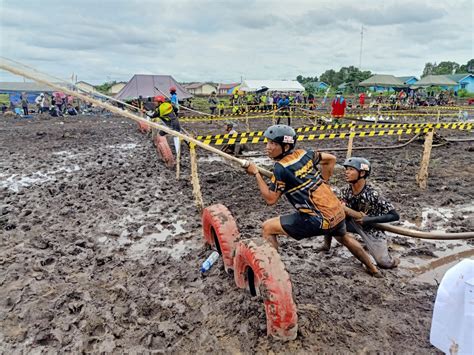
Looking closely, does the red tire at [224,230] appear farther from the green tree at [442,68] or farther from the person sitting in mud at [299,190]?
the green tree at [442,68]

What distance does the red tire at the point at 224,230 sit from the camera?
3969 millimetres

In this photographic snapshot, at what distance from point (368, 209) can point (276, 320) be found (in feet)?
6.37

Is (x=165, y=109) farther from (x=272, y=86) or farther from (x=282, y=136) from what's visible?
(x=272, y=86)

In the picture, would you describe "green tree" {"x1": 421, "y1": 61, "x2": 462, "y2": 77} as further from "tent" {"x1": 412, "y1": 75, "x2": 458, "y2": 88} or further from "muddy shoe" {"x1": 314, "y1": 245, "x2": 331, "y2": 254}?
"muddy shoe" {"x1": 314, "y1": 245, "x2": 331, "y2": 254}

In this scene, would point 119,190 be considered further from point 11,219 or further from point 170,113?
point 170,113

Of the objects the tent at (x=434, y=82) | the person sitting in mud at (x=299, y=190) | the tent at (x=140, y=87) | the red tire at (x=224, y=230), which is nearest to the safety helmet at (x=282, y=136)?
the person sitting in mud at (x=299, y=190)

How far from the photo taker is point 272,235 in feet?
12.0

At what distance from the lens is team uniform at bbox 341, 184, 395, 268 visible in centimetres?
402

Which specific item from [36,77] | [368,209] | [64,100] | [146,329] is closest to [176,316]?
[146,329]

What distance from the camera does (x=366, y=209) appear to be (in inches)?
162

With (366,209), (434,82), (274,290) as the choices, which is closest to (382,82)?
(434,82)

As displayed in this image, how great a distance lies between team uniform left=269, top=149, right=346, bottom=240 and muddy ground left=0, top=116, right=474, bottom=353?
824mm

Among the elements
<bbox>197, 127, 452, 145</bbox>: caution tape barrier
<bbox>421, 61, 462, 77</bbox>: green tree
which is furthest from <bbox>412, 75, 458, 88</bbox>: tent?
<bbox>197, 127, 452, 145</bbox>: caution tape barrier

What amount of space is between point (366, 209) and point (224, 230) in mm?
1725
